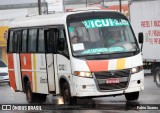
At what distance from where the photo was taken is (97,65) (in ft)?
53.4

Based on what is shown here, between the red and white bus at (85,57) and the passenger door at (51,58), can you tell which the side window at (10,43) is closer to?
the red and white bus at (85,57)

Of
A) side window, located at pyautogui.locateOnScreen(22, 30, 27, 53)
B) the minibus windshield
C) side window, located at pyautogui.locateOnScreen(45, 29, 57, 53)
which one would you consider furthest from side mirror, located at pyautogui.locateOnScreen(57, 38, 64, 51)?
side window, located at pyautogui.locateOnScreen(22, 30, 27, 53)

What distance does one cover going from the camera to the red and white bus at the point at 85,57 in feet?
53.5

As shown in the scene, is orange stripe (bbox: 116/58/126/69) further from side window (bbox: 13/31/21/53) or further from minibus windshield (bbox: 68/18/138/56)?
side window (bbox: 13/31/21/53)

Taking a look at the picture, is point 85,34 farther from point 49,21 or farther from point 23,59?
point 23,59

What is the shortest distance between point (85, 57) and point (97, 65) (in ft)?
1.39

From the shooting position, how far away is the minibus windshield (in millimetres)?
16703

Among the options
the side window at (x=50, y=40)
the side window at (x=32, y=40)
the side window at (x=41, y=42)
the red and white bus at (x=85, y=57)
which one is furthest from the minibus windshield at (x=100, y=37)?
the side window at (x=32, y=40)

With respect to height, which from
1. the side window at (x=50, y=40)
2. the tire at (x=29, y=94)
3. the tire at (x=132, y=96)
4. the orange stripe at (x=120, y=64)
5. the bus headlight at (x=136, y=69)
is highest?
the side window at (x=50, y=40)

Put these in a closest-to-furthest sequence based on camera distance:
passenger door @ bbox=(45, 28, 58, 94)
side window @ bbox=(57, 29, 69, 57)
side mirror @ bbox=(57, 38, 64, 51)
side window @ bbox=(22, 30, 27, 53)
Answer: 1. side window @ bbox=(57, 29, 69, 57)
2. side mirror @ bbox=(57, 38, 64, 51)
3. passenger door @ bbox=(45, 28, 58, 94)
4. side window @ bbox=(22, 30, 27, 53)

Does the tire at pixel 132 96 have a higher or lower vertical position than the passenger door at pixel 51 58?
lower

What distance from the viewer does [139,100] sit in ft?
60.0

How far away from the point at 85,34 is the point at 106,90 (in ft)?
5.48

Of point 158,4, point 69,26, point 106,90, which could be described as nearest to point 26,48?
point 69,26
